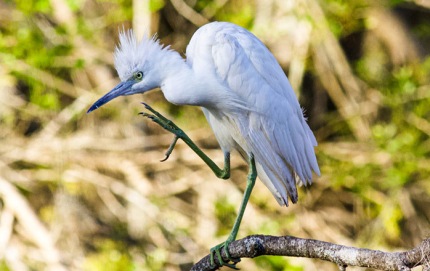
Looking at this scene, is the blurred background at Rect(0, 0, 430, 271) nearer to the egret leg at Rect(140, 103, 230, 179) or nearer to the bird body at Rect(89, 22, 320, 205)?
the egret leg at Rect(140, 103, 230, 179)

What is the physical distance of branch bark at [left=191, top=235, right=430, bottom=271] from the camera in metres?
1.81

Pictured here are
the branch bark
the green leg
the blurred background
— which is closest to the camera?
the branch bark

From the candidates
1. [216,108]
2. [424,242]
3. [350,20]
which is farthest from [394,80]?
[424,242]

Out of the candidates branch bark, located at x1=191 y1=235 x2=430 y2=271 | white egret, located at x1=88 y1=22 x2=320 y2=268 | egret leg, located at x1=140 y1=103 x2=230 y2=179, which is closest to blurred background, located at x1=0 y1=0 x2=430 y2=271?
egret leg, located at x1=140 y1=103 x2=230 y2=179

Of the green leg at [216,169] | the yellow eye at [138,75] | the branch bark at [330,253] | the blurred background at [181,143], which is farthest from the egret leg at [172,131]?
the blurred background at [181,143]

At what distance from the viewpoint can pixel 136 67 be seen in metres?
2.54

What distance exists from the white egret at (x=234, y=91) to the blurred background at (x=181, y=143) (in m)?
1.92

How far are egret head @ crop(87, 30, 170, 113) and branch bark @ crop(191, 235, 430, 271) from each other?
0.59 metres

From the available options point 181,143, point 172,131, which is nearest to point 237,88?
point 172,131

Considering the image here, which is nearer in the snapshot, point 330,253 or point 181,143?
point 330,253

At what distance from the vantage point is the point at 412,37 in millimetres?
5387

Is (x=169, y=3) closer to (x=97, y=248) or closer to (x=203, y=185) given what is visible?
(x=203, y=185)

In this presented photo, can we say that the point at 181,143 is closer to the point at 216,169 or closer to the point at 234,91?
the point at 216,169

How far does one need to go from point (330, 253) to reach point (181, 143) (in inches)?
123
